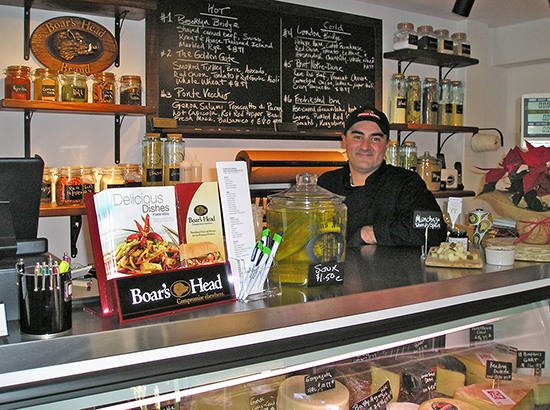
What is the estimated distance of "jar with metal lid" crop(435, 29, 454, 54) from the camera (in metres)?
4.53

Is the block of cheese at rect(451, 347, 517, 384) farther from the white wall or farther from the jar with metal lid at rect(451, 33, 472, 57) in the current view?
the jar with metal lid at rect(451, 33, 472, 57)

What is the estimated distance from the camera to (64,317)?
3.15 ft

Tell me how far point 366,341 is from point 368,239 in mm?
1204

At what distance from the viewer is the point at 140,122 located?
3391 millimetres

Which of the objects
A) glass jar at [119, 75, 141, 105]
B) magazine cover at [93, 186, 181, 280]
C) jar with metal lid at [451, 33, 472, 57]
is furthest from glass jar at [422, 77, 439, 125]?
magazine cover at [93, 186, 181, 280]

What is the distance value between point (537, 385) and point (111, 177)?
7.91ft

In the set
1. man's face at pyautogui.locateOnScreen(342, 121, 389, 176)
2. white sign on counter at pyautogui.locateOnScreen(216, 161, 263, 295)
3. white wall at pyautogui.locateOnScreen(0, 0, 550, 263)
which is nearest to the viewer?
white sign on counter at pyautogui.locateOnScreen(216, 161, 263, 295)

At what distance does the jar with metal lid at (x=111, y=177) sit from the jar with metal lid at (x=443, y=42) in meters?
2.95

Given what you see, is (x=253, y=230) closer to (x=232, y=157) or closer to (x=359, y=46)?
(x=232, y=157)

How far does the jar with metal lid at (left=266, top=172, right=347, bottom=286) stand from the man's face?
1.58 metres

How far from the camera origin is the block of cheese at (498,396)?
1.52m

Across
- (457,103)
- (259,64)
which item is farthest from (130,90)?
(457,103)

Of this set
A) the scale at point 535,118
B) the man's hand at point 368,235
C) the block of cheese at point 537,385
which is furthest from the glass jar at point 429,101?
the block of cheese at point 537,385

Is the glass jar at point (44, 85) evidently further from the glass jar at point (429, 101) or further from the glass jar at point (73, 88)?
the glass jar at point (429, 101)
